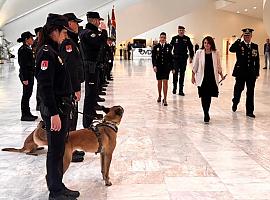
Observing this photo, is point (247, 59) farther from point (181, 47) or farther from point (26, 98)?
point (26, 98)

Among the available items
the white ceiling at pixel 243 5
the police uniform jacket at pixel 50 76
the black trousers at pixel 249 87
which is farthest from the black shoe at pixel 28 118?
the white ceiling at pixel 243 5

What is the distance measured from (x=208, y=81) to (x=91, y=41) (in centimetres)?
252

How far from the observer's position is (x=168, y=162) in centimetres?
504

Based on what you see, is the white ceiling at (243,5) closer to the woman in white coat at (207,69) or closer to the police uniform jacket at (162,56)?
the police uniform jacket at (162,56)

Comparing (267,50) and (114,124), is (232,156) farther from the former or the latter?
(267,50)

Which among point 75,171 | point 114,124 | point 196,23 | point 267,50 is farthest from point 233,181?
point 196,23

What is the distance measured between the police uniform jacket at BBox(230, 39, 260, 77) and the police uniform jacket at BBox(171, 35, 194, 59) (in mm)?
3249

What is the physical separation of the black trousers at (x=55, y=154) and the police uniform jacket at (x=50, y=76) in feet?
0.45

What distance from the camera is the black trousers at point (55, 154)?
3486mm

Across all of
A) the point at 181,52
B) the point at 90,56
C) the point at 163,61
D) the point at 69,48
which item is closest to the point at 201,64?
the point at 163,61

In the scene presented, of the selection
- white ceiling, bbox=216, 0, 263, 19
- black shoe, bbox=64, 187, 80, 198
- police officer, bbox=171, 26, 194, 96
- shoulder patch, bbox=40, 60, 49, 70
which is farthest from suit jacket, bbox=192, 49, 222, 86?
white ceiling, bbox=216, 0, 263, 19

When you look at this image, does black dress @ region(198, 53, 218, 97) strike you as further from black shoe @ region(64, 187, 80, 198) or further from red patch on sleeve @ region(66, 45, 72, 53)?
black shoe @ region(64, 187, 80, 198)

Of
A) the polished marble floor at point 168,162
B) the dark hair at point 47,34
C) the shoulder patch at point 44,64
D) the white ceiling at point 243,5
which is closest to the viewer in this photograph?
the shoulder patch at point 44,64

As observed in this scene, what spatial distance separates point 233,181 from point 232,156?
990 mm
